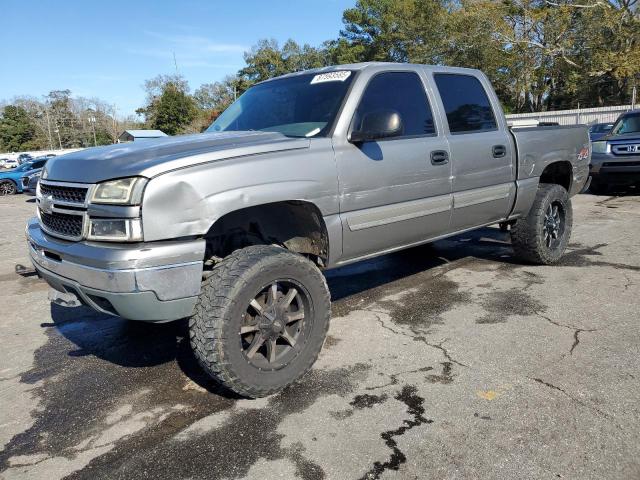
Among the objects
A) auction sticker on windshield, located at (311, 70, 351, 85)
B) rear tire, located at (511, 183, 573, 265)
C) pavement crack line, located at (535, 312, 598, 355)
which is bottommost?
pavement crack line, located at (535, 312, 598, 355)

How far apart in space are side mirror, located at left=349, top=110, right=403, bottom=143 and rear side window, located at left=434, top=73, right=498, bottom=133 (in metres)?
1.13

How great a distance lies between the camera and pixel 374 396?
3.03 m

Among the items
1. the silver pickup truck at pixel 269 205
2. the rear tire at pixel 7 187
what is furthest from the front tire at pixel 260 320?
the rear tire at pixel 7 187

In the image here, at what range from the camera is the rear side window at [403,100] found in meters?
3.76

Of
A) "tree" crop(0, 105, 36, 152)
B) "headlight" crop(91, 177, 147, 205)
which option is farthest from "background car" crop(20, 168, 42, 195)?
"tree" crop(0, 105, 36, 152)

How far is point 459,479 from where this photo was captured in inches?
89.7

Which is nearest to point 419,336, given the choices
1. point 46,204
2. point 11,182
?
point 46,204

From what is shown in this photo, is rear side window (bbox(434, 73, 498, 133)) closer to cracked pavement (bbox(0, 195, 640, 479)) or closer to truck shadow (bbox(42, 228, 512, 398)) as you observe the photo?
cracked pavement (bbox(0, 195, 640, 479))

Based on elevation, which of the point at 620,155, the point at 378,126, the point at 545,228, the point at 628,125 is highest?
the point at 378,126

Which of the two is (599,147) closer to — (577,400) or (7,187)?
(577,400)

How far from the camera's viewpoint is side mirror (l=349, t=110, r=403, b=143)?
334 centimetres

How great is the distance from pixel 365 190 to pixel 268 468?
1883mm

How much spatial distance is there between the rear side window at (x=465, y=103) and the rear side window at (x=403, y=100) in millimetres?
288

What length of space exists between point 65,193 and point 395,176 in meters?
2.17
